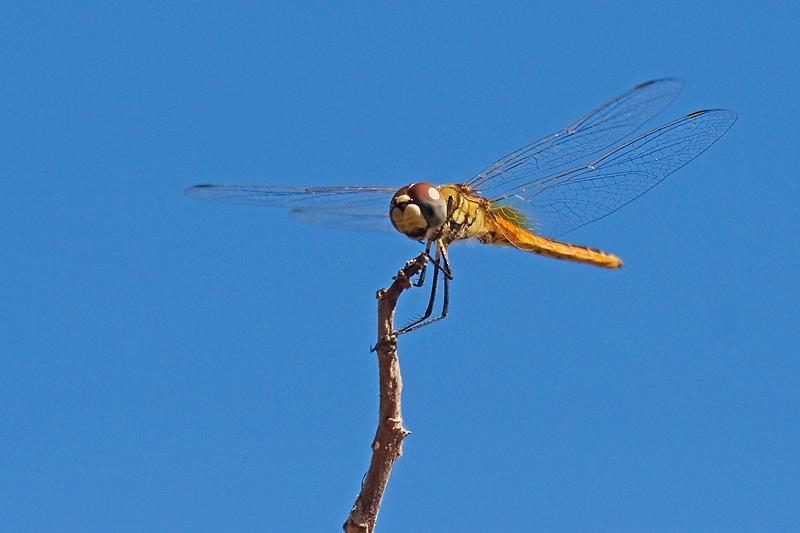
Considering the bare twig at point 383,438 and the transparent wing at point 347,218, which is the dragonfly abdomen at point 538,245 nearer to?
the transparent wing at point 347,218

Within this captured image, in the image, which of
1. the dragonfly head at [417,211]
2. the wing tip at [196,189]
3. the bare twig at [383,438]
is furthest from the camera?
the wing tip at [196,189]

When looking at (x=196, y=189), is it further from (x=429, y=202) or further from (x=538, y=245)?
(x=538, y=245)

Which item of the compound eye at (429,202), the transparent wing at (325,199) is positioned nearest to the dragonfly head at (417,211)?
the compound eye at (429,202)

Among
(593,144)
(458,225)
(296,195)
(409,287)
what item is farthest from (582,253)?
(409,287)

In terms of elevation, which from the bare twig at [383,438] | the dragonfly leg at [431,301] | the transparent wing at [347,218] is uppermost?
the transparent wing at [347,218]

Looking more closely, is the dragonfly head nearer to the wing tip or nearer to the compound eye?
the compound eye
